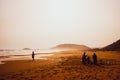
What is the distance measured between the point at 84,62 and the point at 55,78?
12.5 metres

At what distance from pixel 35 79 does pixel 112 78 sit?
7.35 metres

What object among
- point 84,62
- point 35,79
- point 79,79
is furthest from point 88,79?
point 84,62

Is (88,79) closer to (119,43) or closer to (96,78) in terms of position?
(96,78)

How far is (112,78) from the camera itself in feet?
47.2

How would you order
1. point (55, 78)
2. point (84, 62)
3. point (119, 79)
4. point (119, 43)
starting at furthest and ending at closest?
point (119, 43) < point (84, 62) < point (55, 78) < point (119, 79)

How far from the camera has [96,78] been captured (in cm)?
1451

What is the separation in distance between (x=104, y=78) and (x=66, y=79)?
3.67 m

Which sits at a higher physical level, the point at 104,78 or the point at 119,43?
the point at 119,43

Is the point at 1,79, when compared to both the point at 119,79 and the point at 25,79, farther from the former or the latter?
the point at 119,79

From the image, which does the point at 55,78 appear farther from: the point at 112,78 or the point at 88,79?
the point at 112,78

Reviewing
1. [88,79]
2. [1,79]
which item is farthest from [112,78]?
[1,79]

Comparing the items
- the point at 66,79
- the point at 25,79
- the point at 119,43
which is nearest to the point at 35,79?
the point at 25,79

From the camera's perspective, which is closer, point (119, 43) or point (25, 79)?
point (25, 79)

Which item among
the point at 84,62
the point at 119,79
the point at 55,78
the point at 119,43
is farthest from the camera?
the point at 119,43
